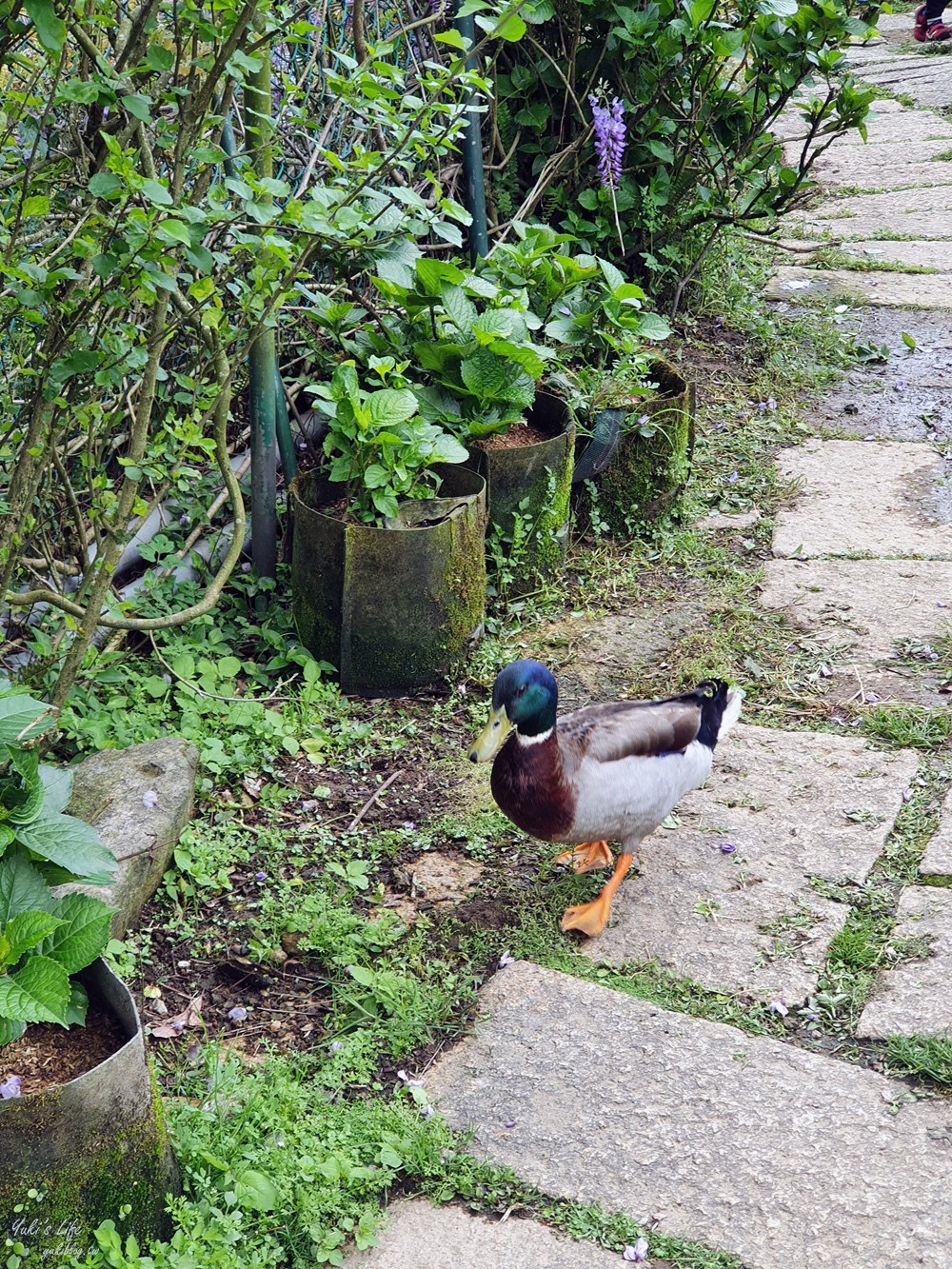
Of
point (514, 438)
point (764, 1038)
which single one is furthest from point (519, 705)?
point (514, 438)

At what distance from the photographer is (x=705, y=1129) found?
232 centimetres

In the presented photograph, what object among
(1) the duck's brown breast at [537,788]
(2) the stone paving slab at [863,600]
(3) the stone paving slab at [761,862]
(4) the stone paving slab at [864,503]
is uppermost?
(1) the duck's brown breast at [537,788]

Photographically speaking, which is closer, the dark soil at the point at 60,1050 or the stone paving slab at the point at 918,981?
the dark soil at the point at 60,1050

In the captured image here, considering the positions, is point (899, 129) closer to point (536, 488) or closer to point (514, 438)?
point (514, 438)

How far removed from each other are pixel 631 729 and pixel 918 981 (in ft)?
2.62

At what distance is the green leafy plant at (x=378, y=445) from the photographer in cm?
355

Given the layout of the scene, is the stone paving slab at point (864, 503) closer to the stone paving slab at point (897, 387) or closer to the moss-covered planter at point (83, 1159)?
the stone paving slab at point (897, 387)

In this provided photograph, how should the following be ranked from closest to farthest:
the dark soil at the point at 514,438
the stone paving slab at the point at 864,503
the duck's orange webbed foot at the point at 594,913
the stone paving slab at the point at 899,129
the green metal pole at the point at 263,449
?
the duck's orange webbed foot at the point at 594,913 → the green metal pole at the point at 263,449 → the dark soil at the point at 514,438 → the stone paving slab at the point at 864,503 → the stone paving slab at the point at 899,129

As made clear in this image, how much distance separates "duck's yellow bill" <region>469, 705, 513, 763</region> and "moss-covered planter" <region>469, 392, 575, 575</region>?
4.34 feet

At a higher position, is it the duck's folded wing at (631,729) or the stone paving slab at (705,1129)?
the duck's folded wing at (631,729)

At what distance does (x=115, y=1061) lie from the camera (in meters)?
1.87

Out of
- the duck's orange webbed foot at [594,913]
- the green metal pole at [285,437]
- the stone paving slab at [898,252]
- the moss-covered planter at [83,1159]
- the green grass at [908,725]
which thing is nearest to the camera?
the moss-covered planter at [83,1159]

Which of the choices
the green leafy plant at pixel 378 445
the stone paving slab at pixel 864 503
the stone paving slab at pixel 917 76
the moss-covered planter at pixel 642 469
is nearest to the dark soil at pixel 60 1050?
the green leafy plant at pixel 378 445

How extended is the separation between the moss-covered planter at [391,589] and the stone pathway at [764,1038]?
1.36 ft
